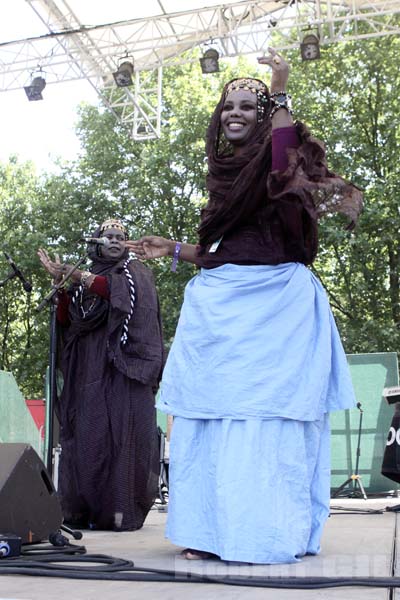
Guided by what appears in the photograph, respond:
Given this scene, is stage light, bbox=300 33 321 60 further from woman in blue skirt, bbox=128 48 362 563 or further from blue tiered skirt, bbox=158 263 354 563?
blue tiered skirt, bbox=158 263 354 563

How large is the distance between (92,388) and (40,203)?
17410 mm

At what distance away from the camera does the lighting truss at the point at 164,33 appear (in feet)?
42.4

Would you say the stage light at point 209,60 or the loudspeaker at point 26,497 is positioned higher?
the stage light at point 209,60

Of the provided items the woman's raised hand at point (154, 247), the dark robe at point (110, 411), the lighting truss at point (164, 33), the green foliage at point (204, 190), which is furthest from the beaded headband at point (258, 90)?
the green foliage at point (204, 190)

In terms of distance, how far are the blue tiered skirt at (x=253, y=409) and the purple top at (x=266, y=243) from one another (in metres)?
0.04

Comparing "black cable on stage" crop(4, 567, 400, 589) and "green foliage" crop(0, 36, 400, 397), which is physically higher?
"green foliage" crop(0, 36, 400, 397)

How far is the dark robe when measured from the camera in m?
5.36

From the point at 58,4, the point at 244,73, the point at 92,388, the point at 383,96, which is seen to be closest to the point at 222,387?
the point at 92,388

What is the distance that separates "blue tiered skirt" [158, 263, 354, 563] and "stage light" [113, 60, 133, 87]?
10.8 metres

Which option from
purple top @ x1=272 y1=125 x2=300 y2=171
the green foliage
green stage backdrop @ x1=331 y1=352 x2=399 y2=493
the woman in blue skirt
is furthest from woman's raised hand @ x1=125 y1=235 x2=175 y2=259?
the green foliage

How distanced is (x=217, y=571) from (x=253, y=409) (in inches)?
24.8

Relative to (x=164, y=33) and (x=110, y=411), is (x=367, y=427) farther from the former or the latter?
(x=164, y=33)

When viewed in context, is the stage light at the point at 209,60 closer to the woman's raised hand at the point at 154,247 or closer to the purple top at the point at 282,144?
the woman's raised hand at the point at 154,247

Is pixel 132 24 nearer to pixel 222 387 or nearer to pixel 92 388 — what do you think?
pixel 92 388
